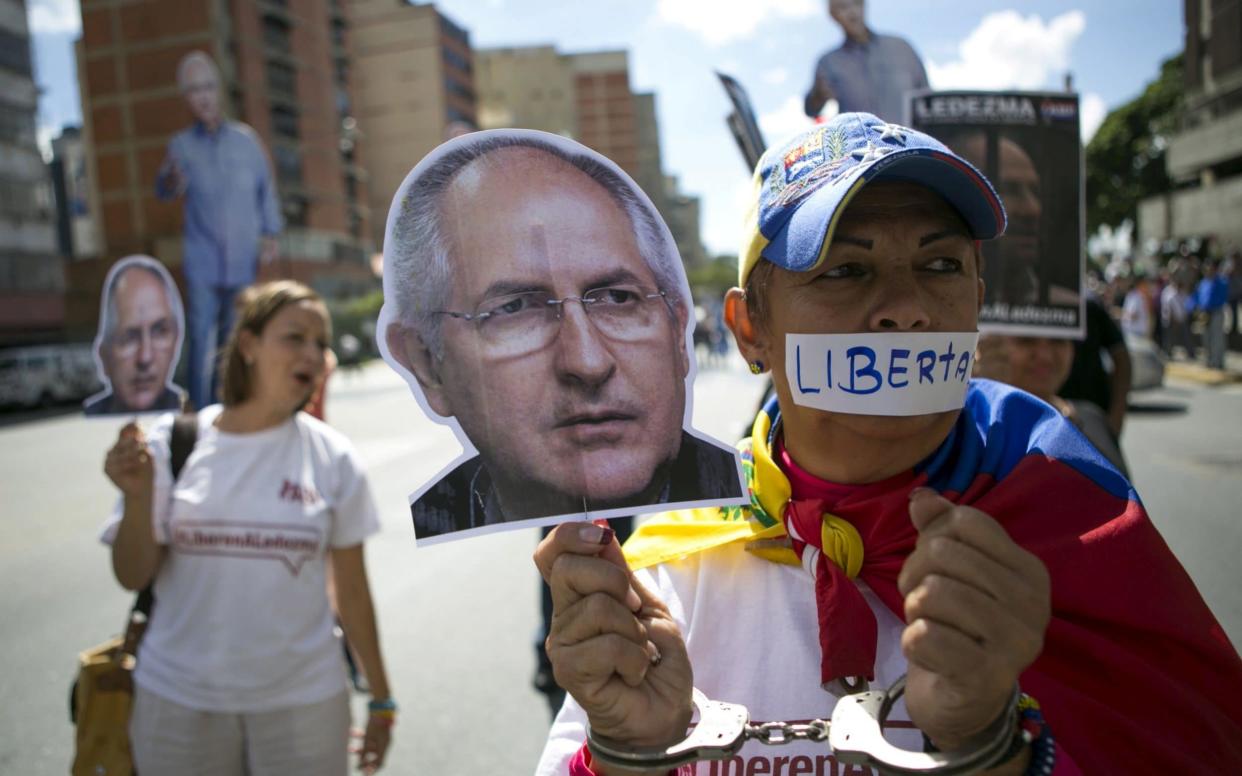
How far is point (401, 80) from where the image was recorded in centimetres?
7050

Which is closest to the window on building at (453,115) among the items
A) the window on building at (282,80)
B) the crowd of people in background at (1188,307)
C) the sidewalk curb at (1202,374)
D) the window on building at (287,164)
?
the window on building at (282,80)

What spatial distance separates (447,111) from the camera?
7050cm

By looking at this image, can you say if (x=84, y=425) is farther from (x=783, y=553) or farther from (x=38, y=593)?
(x=783, y=553)

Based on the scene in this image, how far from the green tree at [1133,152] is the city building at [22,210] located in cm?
5371

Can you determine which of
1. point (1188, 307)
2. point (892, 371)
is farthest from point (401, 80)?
point (892, 371)

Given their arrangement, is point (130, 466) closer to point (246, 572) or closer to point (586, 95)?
point (246, 572)

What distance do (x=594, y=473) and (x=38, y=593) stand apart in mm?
6845

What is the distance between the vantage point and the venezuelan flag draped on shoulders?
1088 mm

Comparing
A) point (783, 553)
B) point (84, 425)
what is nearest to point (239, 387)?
point (783, 553)

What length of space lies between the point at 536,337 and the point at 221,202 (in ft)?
11.8

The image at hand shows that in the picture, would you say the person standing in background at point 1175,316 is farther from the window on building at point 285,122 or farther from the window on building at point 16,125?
the window on building at point 285,122

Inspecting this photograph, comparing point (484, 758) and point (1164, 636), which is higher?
point (1164, 636)

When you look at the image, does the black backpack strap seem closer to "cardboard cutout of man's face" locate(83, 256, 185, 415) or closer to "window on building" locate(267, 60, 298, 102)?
"cardboard cutout of man's face" locate(83, 256, 185, 415)

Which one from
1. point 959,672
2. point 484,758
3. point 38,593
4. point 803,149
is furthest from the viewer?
point 38,593
